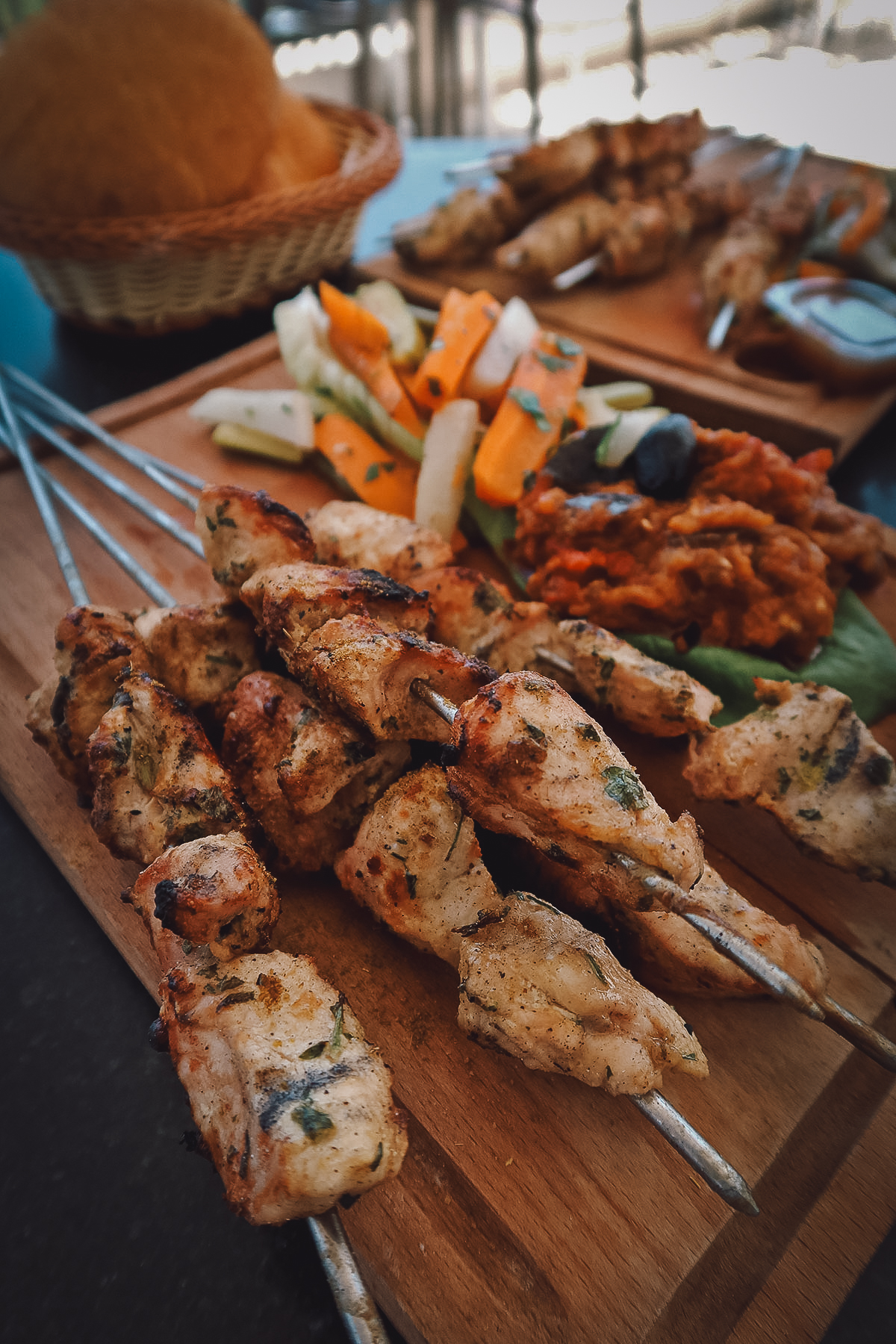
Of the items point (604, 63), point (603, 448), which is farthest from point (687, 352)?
point (604, 63)

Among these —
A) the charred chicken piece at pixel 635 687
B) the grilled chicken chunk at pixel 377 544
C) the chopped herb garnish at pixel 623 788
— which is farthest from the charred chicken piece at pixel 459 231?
the chopped herb garnish at pixel 623 788

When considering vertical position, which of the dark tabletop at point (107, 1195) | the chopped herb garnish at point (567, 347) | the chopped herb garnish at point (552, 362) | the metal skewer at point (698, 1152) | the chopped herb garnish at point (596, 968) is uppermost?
the chopped herb garnish at point (567, 347)

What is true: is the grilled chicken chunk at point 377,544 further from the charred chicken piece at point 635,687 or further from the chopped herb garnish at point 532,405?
the chopped herb garnish at point 532,405

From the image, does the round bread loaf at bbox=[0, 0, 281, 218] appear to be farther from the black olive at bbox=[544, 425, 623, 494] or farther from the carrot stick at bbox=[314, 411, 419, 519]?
the black olive at bbox=[544, 425, 623, 494]

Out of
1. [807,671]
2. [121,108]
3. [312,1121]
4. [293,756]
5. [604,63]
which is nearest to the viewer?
[312,1121]

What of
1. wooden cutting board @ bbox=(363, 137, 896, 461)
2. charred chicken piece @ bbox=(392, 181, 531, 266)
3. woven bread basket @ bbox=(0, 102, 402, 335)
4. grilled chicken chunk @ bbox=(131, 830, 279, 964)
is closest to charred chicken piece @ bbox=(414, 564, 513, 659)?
grilled chicken chunk @ bbox=(131, 830, 279, 964)

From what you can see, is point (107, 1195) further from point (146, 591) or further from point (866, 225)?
point (866, 225)

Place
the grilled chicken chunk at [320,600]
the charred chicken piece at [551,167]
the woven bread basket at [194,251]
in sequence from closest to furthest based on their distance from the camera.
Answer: the grilled chicken chunk at [320,600], the woven bread basket at [194,251], the charred chicken piece at [551,167]
